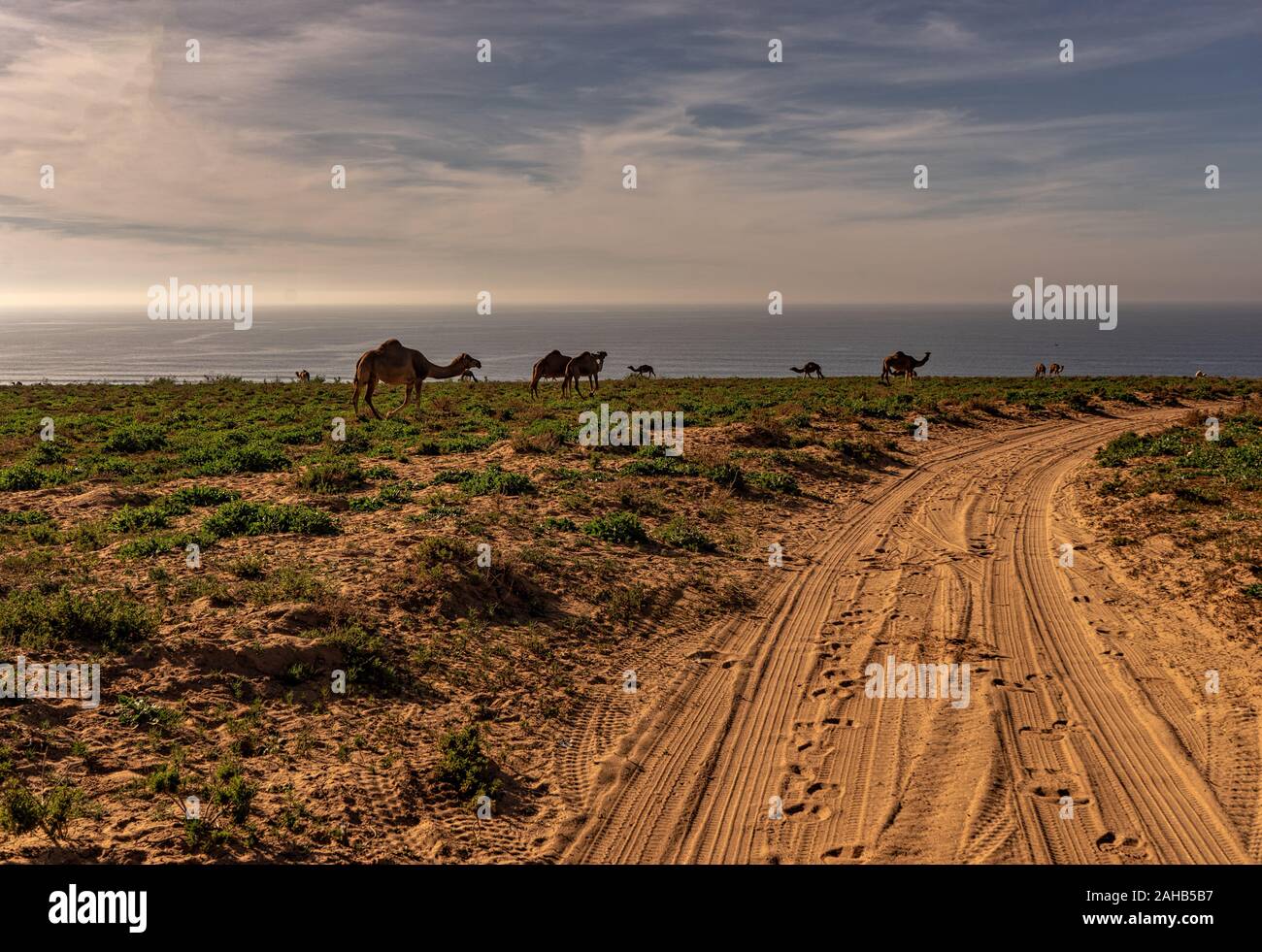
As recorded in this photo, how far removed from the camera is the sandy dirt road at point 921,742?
19.9 feet

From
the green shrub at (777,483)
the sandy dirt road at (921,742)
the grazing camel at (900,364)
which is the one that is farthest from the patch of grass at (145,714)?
the grazing camel at (900,364)

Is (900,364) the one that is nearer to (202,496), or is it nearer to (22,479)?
(202,496)

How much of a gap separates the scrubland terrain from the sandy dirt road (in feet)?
0.13

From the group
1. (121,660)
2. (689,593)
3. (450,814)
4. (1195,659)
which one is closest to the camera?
(450,814)

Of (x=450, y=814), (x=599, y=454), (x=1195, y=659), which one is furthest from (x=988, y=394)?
(x=450, y=814)

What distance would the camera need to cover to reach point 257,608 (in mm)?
9570

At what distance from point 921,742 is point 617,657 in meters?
3.94

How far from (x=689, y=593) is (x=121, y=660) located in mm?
7703

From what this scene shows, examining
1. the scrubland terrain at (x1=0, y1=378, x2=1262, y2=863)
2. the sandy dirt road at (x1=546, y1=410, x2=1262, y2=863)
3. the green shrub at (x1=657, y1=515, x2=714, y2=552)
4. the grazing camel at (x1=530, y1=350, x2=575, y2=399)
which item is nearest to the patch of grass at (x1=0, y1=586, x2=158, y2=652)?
the scrubland terrain at (x1=0, y1=378, x2=1262, y2=863)

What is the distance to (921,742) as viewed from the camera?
7531mm

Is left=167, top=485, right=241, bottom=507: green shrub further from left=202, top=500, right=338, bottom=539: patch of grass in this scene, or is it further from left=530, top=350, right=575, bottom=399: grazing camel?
left=530, top=350, right=575, bottom=399: grazing camel

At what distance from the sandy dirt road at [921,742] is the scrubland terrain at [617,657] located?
4 cm

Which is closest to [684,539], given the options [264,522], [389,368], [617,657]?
[617,657]

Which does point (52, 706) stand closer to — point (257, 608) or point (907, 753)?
point (257, 608)
